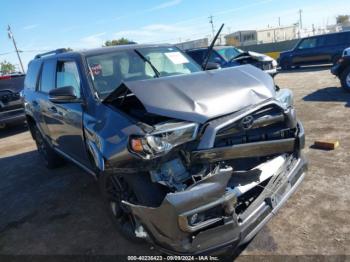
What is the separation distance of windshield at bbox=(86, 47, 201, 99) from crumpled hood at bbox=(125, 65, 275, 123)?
0.89 metres

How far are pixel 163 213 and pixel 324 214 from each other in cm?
189

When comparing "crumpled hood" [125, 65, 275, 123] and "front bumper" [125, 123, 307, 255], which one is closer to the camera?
"front bumper" [125, 123, 307, 255]

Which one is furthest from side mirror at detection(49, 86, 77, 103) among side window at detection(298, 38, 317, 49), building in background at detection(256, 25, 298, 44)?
building in background at detection(256, 25, 298, 44)

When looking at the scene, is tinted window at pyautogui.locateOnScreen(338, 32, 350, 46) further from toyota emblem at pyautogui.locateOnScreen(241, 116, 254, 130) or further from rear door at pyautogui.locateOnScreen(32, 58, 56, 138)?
toyota emblem at pyautogui.locateOnScreen(241, 116, 254, 130)

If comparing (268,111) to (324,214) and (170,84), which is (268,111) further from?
(324,214)

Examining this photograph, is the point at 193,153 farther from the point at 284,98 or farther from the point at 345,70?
the point at 345,70

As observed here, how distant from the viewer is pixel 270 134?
2.99 m

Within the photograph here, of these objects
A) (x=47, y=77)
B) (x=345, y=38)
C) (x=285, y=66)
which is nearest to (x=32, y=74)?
(x=47, y=77)

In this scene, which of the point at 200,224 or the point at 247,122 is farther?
the point at 247,122

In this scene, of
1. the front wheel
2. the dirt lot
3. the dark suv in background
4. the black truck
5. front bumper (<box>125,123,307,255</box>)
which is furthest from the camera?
the front wheel

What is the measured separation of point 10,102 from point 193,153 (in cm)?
847

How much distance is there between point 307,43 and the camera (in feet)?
55.6

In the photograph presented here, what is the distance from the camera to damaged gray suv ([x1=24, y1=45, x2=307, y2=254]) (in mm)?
2389

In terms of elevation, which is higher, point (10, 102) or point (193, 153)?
point (193, 153)
